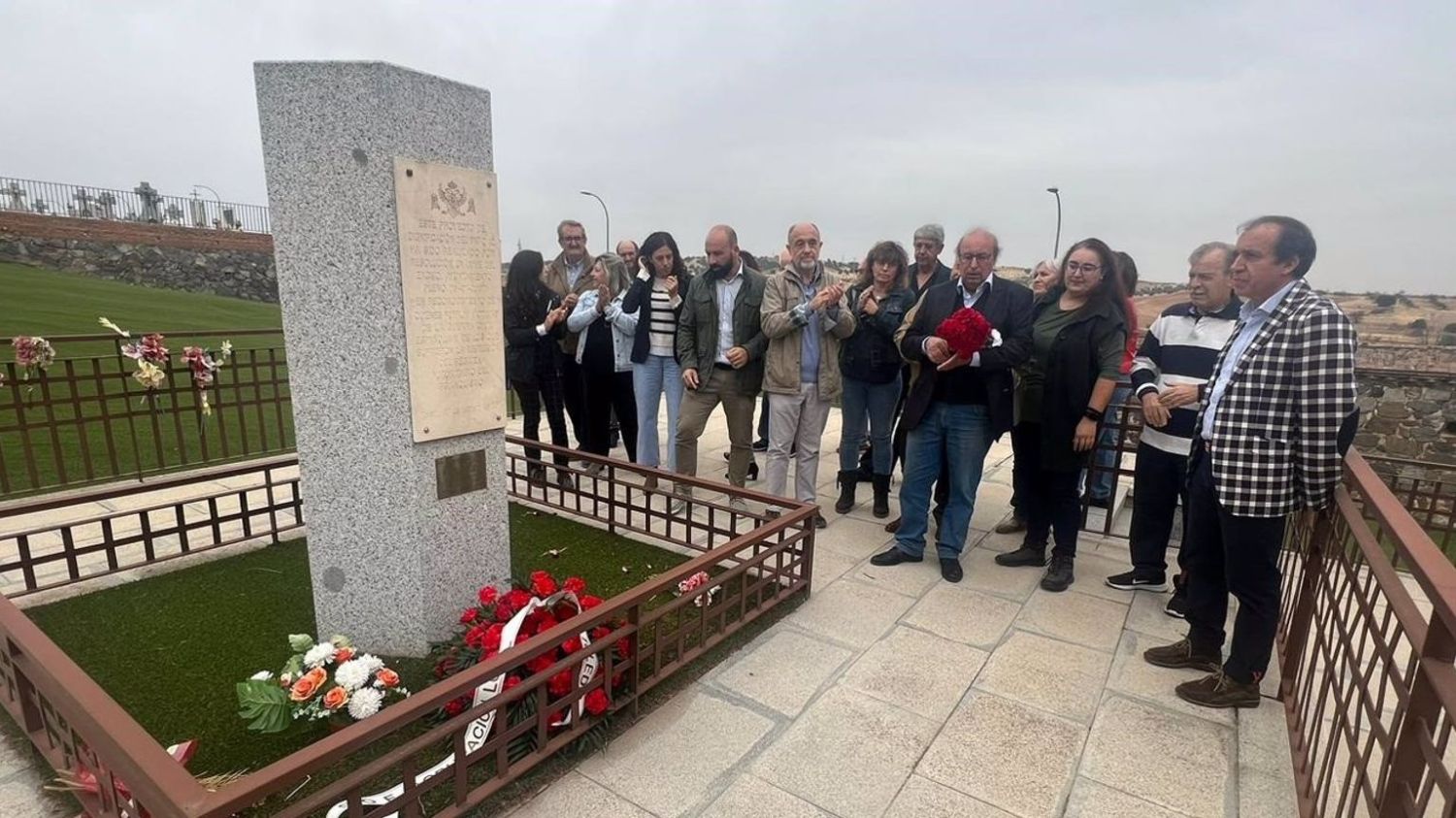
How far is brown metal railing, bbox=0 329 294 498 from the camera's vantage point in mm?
4578

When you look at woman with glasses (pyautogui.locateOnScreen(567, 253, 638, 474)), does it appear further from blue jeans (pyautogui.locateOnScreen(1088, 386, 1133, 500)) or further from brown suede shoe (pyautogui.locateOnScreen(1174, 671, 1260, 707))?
brown suede shoe (pyautogui.locateOnScreen(1174, 671, 1260, 707))

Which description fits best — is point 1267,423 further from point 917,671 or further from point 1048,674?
point 917,671

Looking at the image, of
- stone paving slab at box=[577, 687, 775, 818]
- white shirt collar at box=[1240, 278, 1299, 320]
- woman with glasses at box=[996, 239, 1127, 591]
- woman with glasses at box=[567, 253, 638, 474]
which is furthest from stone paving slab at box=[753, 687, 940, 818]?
woman with glasses at box=[567, 253, 638, 474]

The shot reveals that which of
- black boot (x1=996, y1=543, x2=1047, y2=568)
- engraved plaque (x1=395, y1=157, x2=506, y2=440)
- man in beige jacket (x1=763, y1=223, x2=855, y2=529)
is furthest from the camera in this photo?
man in beige jacket (x1=763, y1=223, x2=855, y2=529)

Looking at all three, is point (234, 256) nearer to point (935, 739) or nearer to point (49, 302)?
point (49, 302)

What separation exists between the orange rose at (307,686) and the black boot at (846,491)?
11.0ft

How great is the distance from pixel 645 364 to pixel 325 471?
2.58m

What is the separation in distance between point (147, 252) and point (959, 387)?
958 inches

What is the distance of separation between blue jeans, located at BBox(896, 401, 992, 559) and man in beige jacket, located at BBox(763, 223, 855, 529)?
71 centimetres

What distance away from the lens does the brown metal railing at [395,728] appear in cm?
151

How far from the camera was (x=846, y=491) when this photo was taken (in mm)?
4973

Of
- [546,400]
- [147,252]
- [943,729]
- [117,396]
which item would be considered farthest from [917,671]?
[147,252]

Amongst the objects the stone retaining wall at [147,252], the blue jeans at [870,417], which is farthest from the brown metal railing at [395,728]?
the stone retaining wall at [147,252]

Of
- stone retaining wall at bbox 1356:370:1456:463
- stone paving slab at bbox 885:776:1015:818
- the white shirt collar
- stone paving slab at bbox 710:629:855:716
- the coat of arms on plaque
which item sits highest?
the coat of arms on plaque
